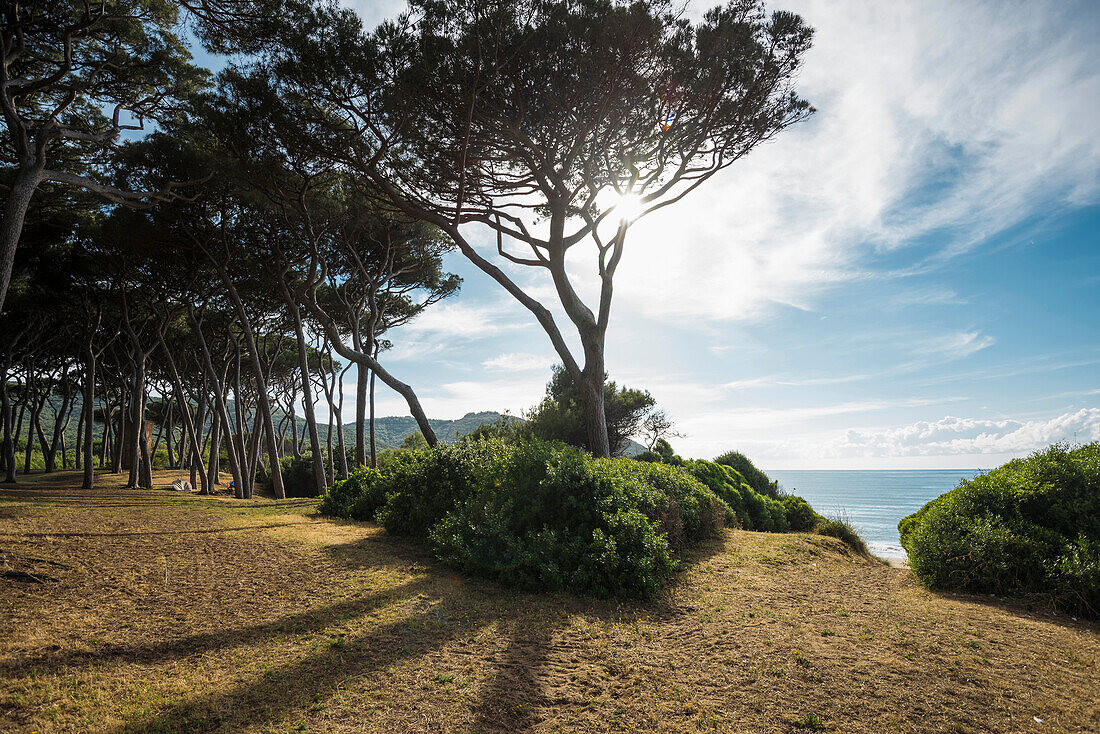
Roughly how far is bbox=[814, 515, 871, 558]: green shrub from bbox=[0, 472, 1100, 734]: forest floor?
4.56 m

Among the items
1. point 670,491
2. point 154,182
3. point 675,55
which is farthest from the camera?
point 154,182

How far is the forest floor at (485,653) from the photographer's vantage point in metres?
3.31

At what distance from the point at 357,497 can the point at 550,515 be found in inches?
284

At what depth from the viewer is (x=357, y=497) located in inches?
491

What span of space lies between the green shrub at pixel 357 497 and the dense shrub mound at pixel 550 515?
76.8 inches

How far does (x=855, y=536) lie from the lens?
11.6 meters

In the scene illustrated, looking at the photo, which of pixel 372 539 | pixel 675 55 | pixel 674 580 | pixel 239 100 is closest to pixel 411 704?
pixel 674 580

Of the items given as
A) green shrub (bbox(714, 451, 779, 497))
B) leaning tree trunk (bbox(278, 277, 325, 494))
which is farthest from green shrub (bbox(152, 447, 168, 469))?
green shrub (bbox(714, 451, 779, 497))

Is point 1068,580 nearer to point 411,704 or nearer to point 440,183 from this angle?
point 411,704

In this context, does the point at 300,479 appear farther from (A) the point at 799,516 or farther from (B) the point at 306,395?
(A) the point at 799,516

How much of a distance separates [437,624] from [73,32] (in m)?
13.1

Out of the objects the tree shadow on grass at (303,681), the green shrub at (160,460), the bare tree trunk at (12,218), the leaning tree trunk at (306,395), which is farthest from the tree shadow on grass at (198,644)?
the green shrub at (160,460)

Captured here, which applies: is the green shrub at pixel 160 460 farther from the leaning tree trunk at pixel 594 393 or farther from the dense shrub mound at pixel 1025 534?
the dense shrub mound at pixel 1025 534

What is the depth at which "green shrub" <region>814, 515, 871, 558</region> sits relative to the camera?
11211 millimetres
